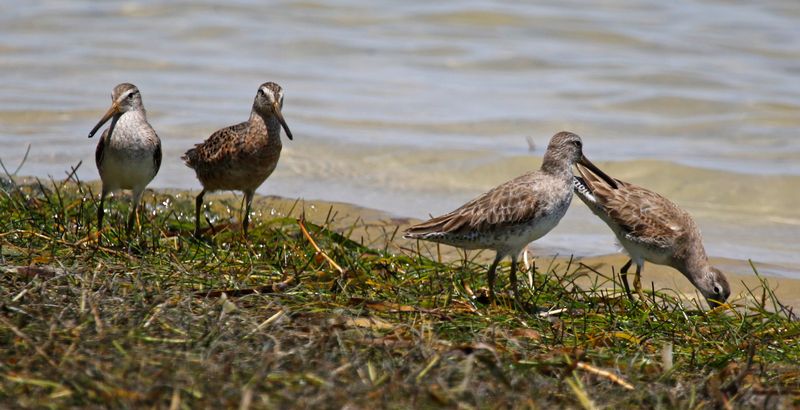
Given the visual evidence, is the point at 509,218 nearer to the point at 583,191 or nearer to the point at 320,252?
the point at 320,252

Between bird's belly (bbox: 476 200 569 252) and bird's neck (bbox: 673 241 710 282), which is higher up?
bird's belly (bbox: 476 200 569 252)

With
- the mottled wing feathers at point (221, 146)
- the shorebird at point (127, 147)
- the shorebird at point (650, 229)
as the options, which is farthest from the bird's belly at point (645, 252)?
the shorebird at point (127, 147)

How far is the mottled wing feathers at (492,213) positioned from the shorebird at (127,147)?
1.55 m

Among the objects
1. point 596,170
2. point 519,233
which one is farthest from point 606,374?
point 596,170

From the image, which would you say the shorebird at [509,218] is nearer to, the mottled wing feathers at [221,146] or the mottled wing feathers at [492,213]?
the mottled wing feathers at [492,213]

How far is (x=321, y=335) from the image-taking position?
13.7ft

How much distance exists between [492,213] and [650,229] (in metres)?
1.50

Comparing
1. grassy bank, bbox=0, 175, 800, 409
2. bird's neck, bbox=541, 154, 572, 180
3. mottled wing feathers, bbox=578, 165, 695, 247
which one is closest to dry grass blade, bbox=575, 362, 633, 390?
grassy bank, bbox=0, 175, 800, 409

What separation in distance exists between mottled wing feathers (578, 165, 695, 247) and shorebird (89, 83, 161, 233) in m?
2.64

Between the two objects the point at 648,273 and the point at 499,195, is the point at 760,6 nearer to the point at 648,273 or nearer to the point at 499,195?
the point at 648,273

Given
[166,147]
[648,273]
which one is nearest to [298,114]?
[166,147]

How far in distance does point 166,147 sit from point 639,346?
21.3 feet

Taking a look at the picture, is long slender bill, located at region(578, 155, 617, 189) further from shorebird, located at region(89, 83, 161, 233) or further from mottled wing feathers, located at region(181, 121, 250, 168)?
shorebird, located at region(89, 83, 161, 233)

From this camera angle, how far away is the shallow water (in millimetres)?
9703
